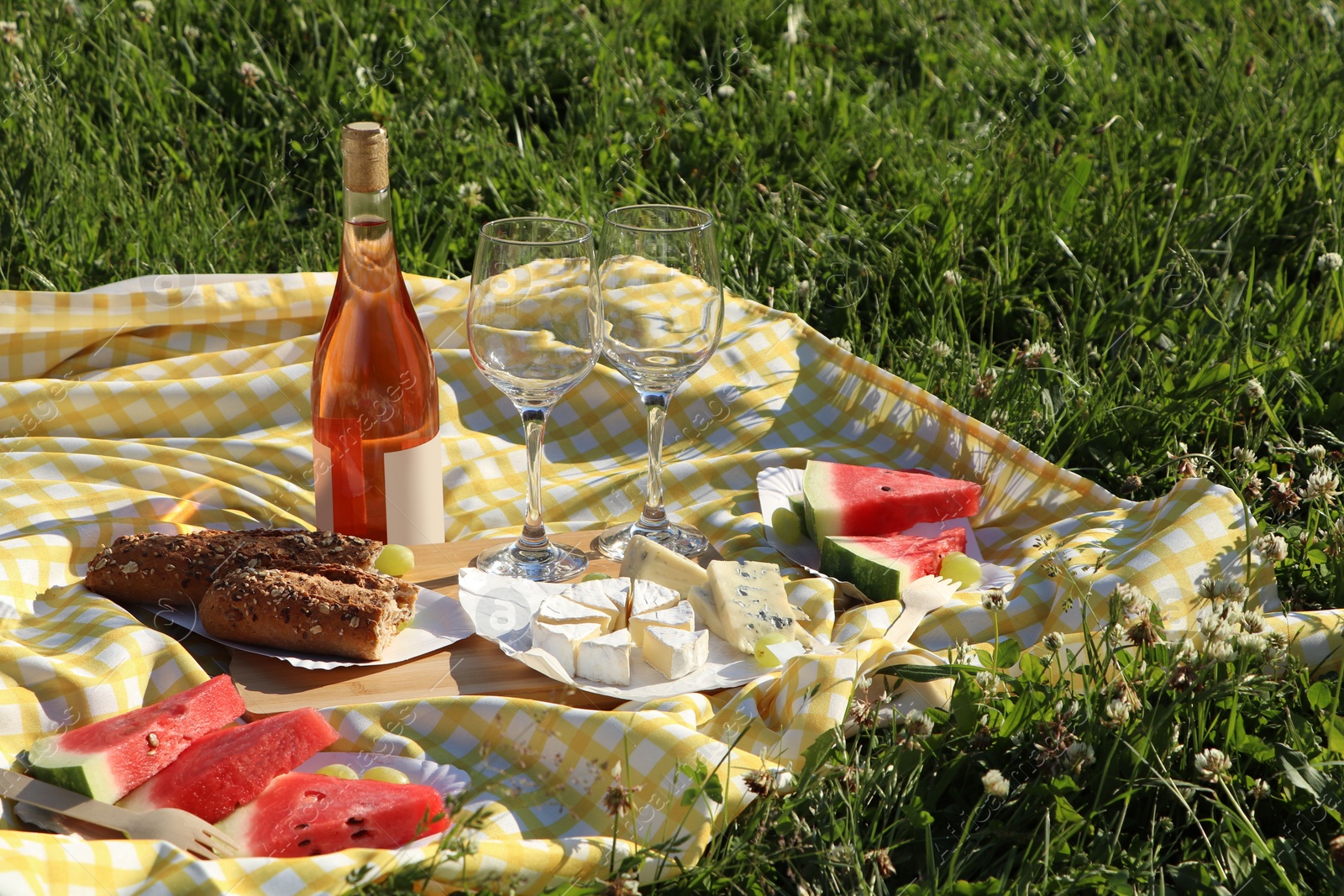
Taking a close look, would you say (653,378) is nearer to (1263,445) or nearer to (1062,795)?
(1062,795)

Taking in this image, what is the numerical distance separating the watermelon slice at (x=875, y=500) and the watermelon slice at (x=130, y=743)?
4.16 feet

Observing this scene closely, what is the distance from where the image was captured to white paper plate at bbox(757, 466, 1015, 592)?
275 centimetres

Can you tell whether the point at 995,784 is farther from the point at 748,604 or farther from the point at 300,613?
the point at 300,613

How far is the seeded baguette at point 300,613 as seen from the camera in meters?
2.29

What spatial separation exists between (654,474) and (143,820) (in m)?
1.26

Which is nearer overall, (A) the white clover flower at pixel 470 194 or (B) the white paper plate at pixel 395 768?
(B) the white paper plate at pixel 395 768

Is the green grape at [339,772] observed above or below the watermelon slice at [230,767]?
below

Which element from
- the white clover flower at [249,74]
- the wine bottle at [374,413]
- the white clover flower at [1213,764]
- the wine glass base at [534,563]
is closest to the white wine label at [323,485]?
the wine bottle at [374,413]

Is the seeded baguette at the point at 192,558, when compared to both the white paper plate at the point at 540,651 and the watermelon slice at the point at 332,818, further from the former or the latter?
the watermelon slice at the point at 332,818

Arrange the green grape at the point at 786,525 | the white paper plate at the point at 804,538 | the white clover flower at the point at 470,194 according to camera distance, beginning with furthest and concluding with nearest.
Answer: the white clover flower at the point at 470,194 → the green grape at the point at 786,525 → the white paper plate at the point at 804,538

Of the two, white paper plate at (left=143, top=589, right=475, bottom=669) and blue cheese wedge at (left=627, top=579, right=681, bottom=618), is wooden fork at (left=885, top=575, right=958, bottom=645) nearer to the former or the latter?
blue cheese wedge at (left=627, top=579, right=681, bottom=618)

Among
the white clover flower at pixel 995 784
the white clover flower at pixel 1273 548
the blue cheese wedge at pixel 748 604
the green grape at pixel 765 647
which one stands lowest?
the green grape at pixel 765 647

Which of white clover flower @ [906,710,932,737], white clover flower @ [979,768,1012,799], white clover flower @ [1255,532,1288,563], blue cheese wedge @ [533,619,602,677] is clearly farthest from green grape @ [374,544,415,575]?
white clover flower @ [1255,532,1288,563]

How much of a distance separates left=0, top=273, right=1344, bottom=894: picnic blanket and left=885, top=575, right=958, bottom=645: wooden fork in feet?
0.12
